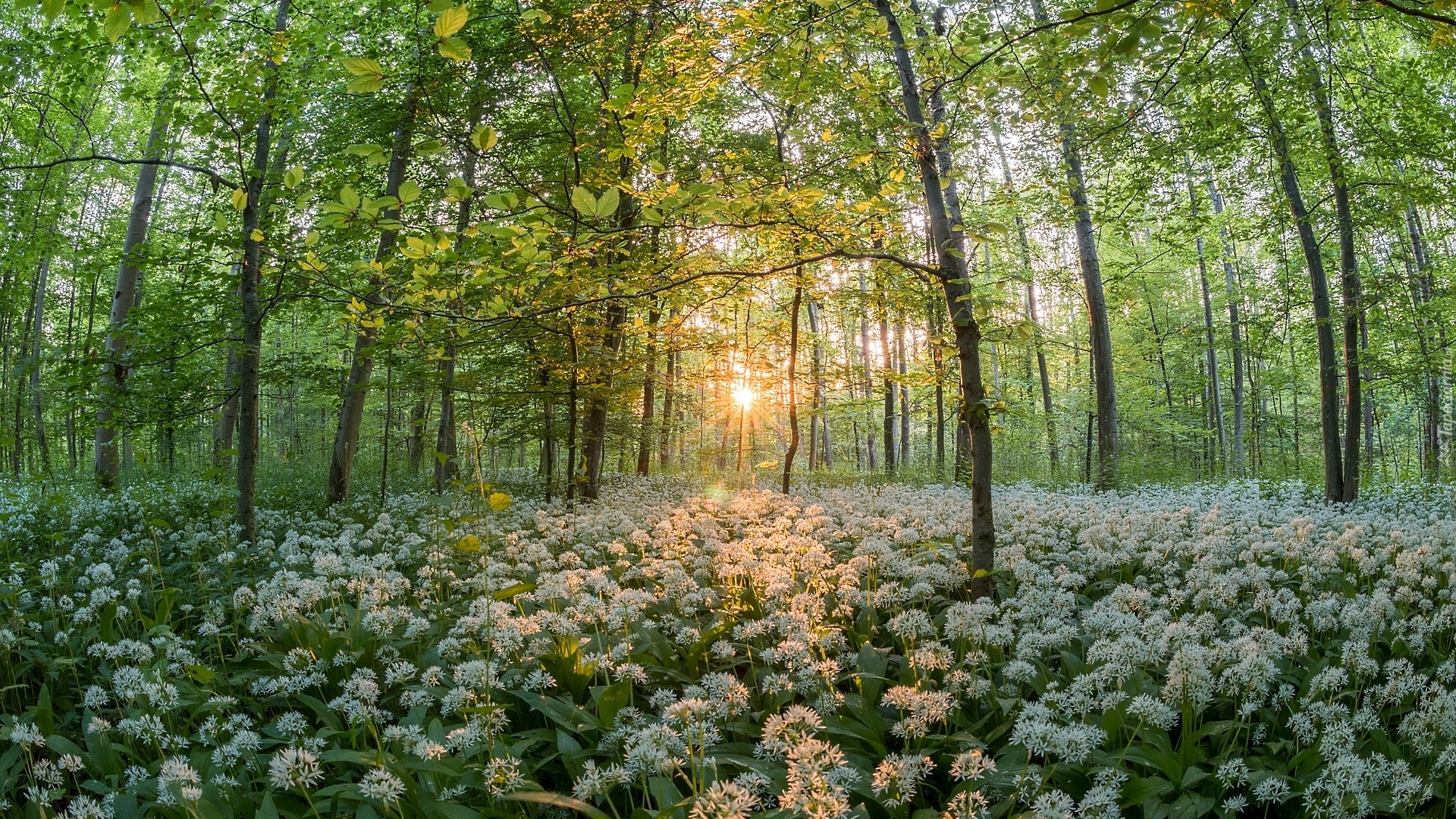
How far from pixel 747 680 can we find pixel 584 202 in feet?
9.13

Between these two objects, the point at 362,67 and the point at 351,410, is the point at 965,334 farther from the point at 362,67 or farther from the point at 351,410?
the point at 351,410

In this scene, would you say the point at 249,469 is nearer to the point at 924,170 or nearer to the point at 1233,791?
the point at 924,170

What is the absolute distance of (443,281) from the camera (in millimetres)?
4461

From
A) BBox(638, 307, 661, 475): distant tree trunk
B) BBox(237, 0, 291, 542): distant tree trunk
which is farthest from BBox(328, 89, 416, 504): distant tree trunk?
BBox(638, 307, 661, 475): distant tree trunk

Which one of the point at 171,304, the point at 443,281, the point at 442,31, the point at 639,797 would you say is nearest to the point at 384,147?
the point at 442,31

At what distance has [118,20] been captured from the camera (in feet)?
8.02

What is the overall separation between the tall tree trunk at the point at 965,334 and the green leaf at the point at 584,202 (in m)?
2.80

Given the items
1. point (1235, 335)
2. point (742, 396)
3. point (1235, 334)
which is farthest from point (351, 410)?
point (1235, 335)

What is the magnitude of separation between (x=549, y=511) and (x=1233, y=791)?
24.4ft

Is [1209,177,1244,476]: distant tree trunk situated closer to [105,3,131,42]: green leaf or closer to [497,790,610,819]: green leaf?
[497,790,610,819]: green leaf

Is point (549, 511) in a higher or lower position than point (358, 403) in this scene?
lower

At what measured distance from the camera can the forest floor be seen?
104 inches

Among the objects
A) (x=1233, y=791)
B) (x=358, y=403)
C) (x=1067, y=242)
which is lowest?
(x=1233, y=791)

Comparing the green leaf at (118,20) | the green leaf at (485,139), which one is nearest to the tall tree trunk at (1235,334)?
the green leaf at (485,139)
